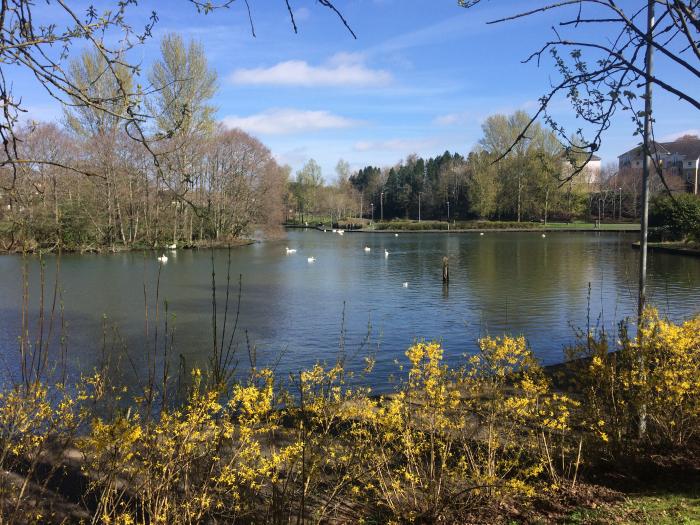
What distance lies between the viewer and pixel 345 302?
41.8ft

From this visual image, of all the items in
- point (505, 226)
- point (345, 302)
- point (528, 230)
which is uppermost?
point (505, 226)

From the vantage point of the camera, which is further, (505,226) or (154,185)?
(505,226)

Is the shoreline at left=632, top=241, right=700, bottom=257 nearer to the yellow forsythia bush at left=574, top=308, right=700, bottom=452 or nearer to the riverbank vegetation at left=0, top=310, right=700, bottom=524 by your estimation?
the yellow forsythia bush at left=574, top=308, right=700, bottom=452

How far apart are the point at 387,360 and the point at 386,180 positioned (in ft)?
293

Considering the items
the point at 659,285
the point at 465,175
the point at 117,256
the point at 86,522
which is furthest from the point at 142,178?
the point at 465,175

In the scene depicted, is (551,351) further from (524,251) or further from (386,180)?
(386,180)

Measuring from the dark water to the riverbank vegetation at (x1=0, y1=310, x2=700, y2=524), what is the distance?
86cm

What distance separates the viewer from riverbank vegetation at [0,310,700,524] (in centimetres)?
317

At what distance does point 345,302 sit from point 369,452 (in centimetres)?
885

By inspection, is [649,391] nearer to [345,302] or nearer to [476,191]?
[345,302]

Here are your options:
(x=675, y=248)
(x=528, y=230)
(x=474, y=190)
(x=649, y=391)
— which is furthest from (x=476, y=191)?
(x=649, y=391)

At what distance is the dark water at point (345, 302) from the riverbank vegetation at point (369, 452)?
0.86 meters

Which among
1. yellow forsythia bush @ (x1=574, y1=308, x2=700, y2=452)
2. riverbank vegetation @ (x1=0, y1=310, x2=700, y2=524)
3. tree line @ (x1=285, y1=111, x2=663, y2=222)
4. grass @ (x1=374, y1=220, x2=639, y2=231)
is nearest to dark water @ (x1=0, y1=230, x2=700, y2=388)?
riverbank vegetation @ (x1=0, y1=310, x2=700, y2=524)

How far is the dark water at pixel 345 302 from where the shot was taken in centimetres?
1134
